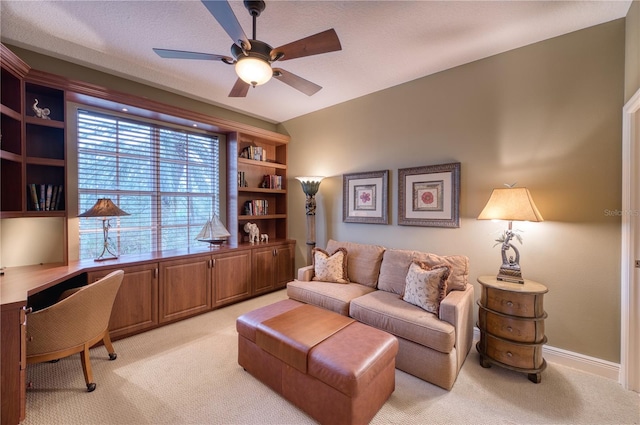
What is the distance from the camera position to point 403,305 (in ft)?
7.97

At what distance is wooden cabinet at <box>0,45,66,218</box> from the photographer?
228cm

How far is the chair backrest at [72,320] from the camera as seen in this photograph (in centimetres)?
182

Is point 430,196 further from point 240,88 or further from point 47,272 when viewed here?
point 47,272

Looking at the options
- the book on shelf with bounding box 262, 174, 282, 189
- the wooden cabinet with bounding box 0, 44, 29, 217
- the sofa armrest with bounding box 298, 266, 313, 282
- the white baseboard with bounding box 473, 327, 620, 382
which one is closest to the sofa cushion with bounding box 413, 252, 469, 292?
the white baseboard with bounding box 473, 327, 620, 382

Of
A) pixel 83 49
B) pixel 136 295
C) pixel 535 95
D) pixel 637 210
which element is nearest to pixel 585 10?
pixel 535 95

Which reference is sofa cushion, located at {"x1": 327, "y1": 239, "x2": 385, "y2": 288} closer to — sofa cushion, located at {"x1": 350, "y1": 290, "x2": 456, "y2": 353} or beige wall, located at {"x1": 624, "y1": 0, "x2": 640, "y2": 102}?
sofa cushion, located at {"x1": 350, "y1": 290, "x2": 456, "y2": 353}

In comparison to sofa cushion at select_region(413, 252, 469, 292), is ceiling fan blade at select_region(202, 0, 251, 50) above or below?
above

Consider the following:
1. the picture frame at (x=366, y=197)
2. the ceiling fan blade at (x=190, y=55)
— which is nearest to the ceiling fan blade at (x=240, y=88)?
the ceiling fan blade at (x=190, y=55)

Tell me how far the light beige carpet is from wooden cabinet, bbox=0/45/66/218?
1474 millimetres

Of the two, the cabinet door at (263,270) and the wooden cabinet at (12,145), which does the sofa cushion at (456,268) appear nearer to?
the cabinet door at (263,270)

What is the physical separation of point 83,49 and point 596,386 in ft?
17.8

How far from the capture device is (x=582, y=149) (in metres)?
2.24

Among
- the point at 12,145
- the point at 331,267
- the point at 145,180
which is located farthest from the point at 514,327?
the point at 12,145

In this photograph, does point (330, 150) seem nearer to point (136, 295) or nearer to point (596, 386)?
point (136, 295)
